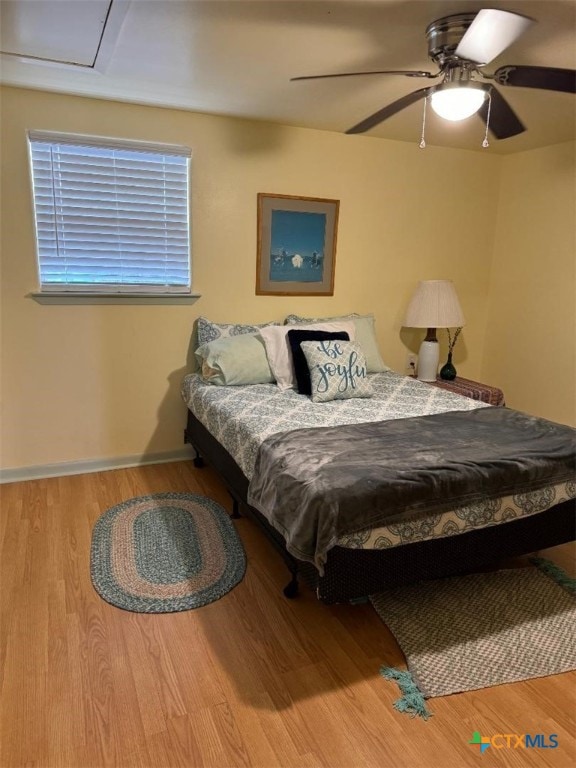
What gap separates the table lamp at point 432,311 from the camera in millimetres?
3684

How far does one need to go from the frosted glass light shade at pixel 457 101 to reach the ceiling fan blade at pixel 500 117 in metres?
0.11

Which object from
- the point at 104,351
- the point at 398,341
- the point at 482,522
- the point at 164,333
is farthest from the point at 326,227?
the point at 482,522

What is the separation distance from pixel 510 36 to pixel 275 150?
6.46 ft

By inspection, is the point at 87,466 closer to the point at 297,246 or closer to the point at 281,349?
the point at 281,349

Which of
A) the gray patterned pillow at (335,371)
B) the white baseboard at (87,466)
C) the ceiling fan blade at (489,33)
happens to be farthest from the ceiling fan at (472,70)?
the white baseboard at (87,466)

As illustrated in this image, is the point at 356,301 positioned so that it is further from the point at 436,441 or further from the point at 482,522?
the point at 482,522

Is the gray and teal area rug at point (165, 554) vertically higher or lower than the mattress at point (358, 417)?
lower

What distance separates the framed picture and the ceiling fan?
4.64 feet

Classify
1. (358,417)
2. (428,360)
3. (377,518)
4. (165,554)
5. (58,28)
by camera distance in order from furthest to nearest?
1. (428,360)
2. (358,417)
3. (165,554)
4. (58,28)
5. (377,518)

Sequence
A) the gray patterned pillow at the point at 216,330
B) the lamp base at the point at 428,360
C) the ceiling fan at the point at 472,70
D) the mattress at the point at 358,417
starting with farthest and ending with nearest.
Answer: the lamp base at the point at 428,360
the gray patterned pillow at the point at 216,330
the mattress at the point at 358,417
the ceiling fan at the point at 472,70

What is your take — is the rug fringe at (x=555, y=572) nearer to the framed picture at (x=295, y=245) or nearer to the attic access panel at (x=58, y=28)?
the framed picture at (x=295, y=245)

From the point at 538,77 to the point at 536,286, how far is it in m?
2.39

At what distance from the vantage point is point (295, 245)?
3568 mm

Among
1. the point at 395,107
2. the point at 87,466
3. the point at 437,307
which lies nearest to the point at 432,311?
the point at 437,307
